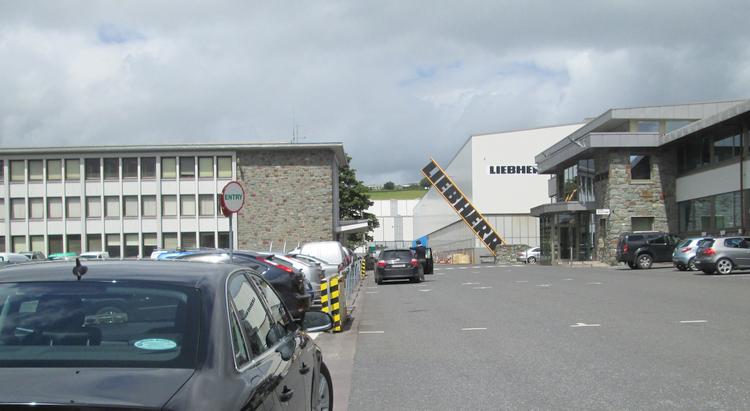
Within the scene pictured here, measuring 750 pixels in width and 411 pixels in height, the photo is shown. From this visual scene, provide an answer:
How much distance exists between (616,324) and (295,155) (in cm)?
4253

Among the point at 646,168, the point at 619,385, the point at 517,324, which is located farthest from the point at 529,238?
the point at 619,385

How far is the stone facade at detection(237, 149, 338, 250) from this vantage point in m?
53.2

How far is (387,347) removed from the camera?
1080cm

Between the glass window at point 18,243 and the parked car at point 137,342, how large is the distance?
56449 millimetres

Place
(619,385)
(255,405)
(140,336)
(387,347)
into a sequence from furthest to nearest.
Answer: (387,347) → (619,385) → (140,336) → (255,405)

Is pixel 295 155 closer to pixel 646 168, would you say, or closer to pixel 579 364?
pixel 646 168

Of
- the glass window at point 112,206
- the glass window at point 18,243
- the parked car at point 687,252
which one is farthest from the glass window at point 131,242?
the parked car at point 687,252

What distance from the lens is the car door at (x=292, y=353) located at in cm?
399

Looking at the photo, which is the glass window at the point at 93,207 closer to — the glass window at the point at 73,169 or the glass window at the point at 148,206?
the glass window at the point at 73,169

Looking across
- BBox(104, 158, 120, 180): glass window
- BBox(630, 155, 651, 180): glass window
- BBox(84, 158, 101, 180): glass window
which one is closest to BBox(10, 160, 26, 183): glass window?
BBox(84, 158, 101, 180): glass window

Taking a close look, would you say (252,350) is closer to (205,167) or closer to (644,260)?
(644,260)

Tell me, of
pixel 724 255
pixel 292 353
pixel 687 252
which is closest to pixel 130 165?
pixel 687 252

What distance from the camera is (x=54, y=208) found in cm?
5462

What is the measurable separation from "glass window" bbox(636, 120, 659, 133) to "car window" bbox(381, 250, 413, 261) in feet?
77.3
